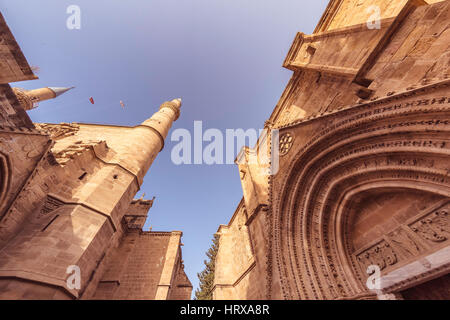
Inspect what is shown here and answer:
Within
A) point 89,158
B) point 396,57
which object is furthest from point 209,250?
point 396,57

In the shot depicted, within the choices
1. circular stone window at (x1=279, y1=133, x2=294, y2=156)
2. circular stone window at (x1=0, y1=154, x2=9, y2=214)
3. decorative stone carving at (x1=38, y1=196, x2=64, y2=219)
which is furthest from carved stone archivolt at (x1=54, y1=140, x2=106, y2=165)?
circular stone window at (x1=279, y1=133, x2=294, y2=156)

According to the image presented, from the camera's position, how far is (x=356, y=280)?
15.2 ft

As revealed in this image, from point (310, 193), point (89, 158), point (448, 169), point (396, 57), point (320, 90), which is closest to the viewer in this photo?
point (448, 169)

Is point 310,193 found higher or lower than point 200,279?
lower

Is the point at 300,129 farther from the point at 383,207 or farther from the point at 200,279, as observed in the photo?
the point at 200,279

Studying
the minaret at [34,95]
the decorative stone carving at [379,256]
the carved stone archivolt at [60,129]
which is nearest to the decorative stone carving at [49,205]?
the carved stone archivolt at [60,129]

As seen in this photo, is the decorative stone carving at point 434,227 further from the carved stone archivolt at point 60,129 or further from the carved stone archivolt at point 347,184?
the carved stone archivolt at point 60,129

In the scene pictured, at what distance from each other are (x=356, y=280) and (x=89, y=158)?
9.95m

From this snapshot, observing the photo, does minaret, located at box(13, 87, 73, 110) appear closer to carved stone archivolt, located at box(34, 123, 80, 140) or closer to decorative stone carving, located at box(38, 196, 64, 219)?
carved stone archivolt, located at box(34, 123, 80, 140)

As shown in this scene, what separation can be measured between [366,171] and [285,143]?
9.00 ft

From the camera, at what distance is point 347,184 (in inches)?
210

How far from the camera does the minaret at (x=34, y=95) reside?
1617 centimetres

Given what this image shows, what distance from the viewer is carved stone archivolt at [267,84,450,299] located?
134 inches

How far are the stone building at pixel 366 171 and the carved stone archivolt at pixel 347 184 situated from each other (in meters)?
0.02
